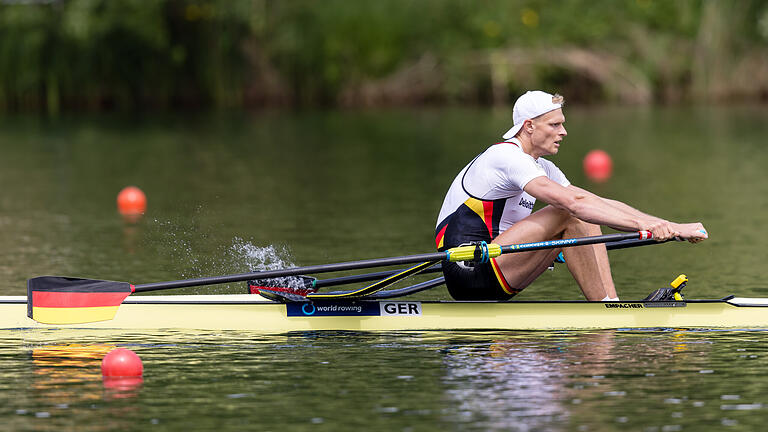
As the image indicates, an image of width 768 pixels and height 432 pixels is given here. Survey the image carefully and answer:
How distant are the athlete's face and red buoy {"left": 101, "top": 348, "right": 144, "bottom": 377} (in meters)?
2.93

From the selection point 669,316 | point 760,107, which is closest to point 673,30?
point 760,107

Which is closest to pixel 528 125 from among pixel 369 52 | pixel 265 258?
pixel 265 258

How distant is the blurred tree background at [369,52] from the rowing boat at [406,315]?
118ft

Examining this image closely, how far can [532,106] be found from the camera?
29.5ft

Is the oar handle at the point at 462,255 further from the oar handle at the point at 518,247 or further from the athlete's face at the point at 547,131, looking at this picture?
the athlete's face at the point at 547,131

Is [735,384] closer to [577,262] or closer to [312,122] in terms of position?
[577,262]

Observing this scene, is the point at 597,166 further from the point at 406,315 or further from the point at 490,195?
the point at 490,195

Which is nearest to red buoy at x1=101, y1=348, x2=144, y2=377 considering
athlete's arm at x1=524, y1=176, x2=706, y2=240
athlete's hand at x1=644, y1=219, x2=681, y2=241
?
athlete's arm at x1=524, y1=176, x2=706, y2=240

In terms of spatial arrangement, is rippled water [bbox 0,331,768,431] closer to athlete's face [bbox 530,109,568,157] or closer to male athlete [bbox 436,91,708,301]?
male athlete [bbox 436,91,708,301]

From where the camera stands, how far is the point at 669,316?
372 inches

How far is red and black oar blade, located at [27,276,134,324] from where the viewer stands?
9.40m

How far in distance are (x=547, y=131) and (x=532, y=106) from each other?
190mm

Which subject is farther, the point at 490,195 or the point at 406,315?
the point at 406,315

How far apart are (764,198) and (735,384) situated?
10846mm
